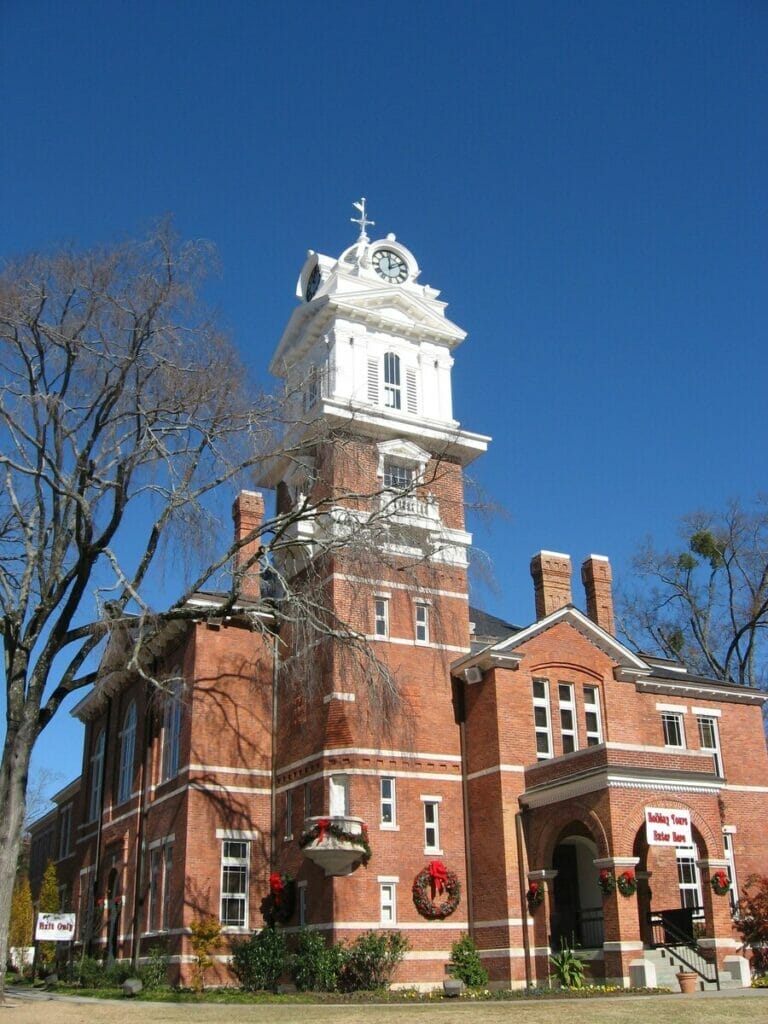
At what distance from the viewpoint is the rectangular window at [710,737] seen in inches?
1271

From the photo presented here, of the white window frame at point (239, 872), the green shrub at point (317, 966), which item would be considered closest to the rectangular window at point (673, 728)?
the green shrub at point (317, 966)

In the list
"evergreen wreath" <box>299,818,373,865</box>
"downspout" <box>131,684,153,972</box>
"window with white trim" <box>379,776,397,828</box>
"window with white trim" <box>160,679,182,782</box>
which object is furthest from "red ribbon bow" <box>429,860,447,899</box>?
"downspout" <box>131,684,153,972</box>

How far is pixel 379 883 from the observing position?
26.0 m

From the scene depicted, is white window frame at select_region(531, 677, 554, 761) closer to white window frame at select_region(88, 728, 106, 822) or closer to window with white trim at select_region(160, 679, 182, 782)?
window with white trim at select_region(160, 679, 182, 782)

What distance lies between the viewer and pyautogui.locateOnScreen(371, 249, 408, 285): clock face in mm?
35281

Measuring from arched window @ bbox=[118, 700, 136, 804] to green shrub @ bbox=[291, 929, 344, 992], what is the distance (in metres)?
12.1

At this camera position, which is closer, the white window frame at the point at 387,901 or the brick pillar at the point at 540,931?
the brick pillar at the point at 540,931

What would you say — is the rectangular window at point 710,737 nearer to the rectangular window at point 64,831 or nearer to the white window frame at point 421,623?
the white window frame at point 421,623

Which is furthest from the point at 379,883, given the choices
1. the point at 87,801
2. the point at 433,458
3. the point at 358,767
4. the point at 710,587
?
the point at 710,587

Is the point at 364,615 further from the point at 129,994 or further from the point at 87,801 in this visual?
the point at 87,801

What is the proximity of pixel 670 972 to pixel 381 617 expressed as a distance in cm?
1132

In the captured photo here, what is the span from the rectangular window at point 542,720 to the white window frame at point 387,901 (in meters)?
5.08

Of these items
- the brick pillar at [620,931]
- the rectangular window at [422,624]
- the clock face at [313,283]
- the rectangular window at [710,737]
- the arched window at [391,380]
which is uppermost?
the clock face at [313,283]

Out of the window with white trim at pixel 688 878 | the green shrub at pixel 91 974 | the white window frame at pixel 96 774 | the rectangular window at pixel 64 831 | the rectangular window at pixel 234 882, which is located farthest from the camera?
the rectangular window at pixel 64 831
